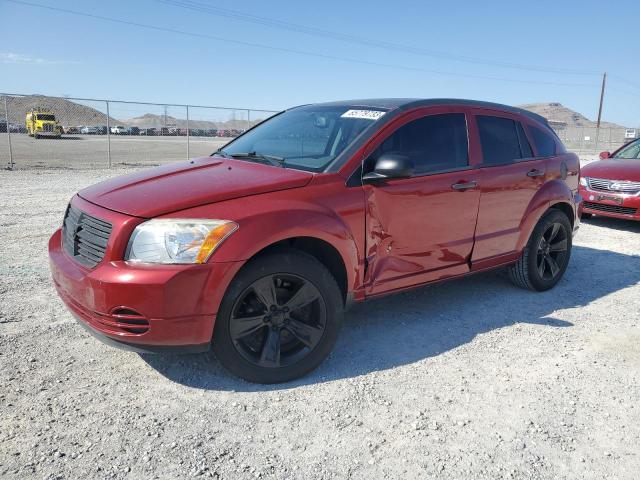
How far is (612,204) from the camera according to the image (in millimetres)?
8266

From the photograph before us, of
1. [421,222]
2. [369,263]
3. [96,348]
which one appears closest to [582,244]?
[421,222]

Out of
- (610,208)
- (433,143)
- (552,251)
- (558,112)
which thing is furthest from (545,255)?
(558,112)

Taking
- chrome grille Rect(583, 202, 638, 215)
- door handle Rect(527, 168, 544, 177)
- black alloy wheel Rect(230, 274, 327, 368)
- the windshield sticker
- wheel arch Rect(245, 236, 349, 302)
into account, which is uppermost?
the windshield sticker

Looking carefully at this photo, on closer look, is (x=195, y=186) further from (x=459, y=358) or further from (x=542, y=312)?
(x=542, y=312)

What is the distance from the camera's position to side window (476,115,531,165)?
14.4 ft

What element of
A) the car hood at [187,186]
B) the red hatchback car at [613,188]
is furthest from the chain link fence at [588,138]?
the car hood at [187,186]

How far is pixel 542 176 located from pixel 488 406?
2.66 meters

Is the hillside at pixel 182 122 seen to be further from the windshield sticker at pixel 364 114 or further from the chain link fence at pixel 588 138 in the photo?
the chain link fence at pixel 588 138

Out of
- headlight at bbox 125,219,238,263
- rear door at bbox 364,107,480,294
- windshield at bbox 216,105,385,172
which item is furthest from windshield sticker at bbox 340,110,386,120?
headlight at bbox 125,219,238,263

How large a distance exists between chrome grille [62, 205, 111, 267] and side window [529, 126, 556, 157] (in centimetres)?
396

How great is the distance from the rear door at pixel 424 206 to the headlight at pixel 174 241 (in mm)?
1144

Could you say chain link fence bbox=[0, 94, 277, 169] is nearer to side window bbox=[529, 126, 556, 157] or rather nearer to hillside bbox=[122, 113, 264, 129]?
hillside bbox=[122, 113, 264, 129]

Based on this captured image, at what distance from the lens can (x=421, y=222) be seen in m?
3.79

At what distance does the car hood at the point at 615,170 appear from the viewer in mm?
8195
